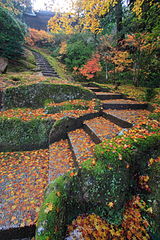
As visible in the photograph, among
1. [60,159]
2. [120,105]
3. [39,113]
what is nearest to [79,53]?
[120,105]

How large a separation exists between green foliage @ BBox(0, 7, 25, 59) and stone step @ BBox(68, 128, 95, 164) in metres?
8.25

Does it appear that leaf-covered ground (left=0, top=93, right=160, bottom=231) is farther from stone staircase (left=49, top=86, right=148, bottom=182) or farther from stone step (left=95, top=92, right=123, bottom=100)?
stone step (left=95, top=92, right=123, bottom=100)

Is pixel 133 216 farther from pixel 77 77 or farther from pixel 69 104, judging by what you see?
pixel 77 77

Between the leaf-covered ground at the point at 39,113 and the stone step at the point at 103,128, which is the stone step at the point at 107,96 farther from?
the stone step at the point at 103,128

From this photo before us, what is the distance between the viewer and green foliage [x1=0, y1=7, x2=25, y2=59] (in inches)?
321

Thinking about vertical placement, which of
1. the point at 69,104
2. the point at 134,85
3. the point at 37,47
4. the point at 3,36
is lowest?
the point at 69,104

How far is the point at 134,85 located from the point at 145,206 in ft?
28.3

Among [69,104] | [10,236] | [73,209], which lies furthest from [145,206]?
[69,104]

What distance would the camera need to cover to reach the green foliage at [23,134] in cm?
441

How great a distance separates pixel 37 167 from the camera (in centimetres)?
367

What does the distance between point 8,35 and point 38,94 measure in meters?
5.79

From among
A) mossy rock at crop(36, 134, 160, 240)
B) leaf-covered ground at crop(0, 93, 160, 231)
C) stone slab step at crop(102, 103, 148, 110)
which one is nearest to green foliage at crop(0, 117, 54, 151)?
leaf-covered ground at crop(0, 93, 160, 231)

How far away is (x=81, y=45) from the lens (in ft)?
39.6

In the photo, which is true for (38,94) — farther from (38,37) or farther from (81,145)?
(38,37)
